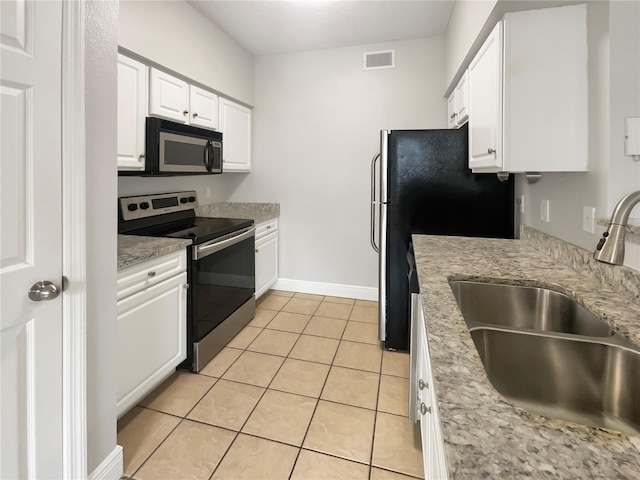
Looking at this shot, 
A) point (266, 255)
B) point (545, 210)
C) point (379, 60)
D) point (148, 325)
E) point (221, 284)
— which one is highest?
point (379, 60)

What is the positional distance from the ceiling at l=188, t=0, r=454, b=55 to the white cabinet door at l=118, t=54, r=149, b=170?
873 mm

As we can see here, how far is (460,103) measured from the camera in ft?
8.13

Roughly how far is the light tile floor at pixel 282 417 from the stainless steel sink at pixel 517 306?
75 cm

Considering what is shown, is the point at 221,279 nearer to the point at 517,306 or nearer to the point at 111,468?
the point at 111,468

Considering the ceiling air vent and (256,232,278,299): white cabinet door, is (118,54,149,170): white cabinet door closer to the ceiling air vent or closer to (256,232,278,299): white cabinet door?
(256,232,278,299): white cabinet door

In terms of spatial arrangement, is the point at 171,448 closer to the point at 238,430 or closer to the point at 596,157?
the point at 238,430

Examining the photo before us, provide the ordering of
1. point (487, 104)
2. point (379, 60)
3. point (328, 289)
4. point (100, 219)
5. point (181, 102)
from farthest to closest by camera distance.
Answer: point (328, 289) < point (379, 60) < point (181, 102) < point (487, 104) < point (100, 219)

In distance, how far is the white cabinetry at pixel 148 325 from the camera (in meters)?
1.60

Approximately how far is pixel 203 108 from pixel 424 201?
1.94 metres

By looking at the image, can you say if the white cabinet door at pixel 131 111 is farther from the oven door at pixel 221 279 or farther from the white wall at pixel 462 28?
the white wall at pixel 462 28

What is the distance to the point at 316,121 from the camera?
3.54 metres
